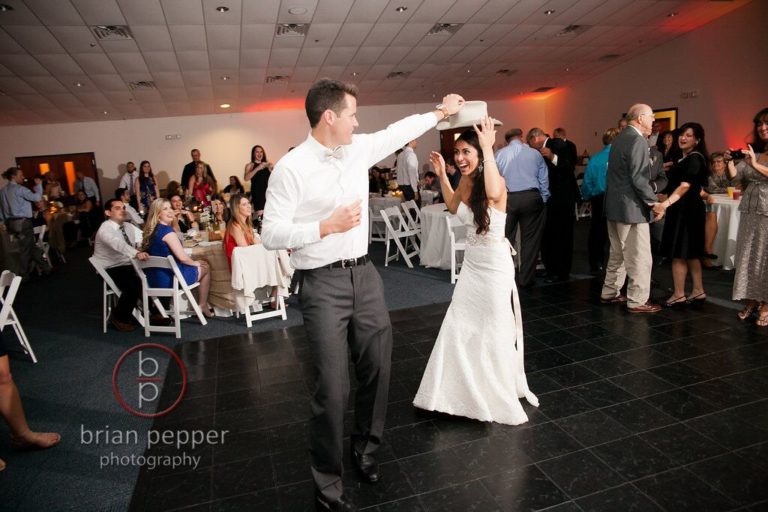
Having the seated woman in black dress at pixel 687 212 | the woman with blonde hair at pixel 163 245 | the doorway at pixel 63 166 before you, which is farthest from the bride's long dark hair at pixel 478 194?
the doorway at pixel 63 166

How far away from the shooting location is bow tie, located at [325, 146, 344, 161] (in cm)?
184

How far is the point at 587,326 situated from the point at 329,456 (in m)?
2.72

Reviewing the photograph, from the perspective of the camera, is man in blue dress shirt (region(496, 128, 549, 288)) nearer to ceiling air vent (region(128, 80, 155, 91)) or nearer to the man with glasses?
the man with glasses

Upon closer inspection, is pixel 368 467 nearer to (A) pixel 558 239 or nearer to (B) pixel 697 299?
(B) pixel 697 299

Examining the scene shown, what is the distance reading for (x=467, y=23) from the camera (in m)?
7.90

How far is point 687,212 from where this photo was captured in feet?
13.3

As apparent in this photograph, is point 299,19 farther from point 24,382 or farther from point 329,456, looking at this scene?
point 329,456

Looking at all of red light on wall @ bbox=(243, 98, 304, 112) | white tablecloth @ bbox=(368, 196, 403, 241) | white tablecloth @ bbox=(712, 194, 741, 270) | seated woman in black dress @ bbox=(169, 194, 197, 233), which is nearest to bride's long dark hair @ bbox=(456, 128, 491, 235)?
white tablecloth @ bbox=(712, 194, 741, 270)

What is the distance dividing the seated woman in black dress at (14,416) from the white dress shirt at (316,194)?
5.58 ft

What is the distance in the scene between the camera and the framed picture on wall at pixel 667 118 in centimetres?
1098

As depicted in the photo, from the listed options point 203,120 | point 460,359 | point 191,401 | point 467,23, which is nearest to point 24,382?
point 191,401

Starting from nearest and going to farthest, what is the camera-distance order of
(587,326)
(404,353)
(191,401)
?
(191,401), (404,353), (587,326)

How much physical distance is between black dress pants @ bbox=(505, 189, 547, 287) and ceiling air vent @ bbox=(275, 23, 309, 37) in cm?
464

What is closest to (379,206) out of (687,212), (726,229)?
(726,229)
